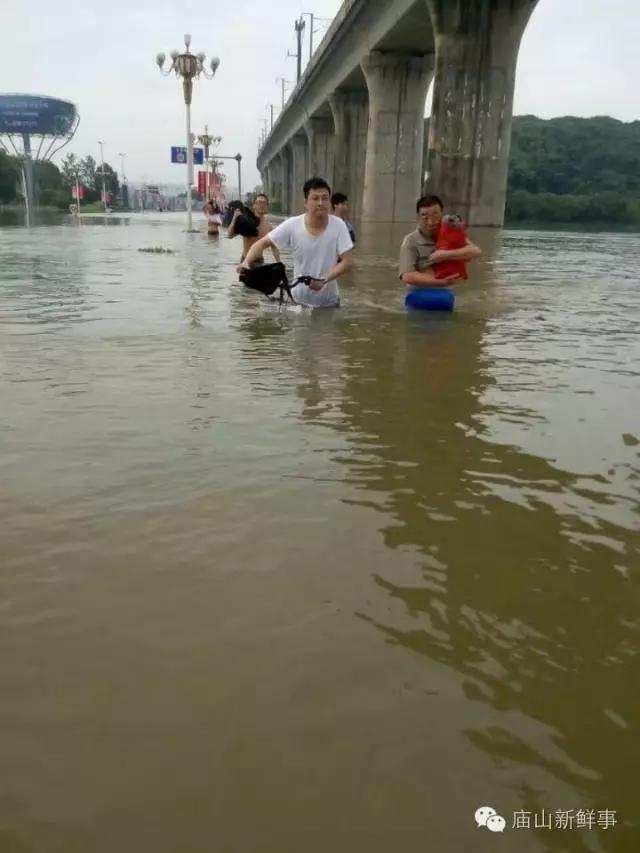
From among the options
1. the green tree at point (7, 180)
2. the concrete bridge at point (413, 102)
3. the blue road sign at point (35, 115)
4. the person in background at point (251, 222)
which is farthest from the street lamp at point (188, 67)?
the blue road sign at point (35, 115)

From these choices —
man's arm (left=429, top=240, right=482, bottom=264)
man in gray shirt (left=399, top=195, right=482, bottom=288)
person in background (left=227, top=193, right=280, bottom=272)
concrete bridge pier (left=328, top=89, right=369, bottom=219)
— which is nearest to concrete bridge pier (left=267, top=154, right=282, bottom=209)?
concrete bridge pier (left=328, top=89, right=369, bottom=219)

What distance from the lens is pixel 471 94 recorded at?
985 inches

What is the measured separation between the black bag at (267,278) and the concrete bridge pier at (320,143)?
2105 inches

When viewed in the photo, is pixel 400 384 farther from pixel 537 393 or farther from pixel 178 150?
pixel 178 150

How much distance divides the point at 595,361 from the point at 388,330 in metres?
2.13

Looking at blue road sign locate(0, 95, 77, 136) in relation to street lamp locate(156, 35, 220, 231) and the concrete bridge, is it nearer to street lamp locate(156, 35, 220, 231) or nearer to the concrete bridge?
the concrete bridge

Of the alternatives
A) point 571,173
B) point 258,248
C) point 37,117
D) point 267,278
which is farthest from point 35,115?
point 258,248

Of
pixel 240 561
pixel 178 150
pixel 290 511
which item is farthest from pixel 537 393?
pixel 178 150

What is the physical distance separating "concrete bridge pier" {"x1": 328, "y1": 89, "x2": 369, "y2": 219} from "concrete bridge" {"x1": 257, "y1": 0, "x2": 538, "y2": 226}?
0.06 meters

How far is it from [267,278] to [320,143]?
5571 centimetres

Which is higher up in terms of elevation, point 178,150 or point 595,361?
point 178,150

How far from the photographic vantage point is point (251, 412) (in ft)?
14.1

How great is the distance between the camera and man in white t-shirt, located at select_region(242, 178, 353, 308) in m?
7.80

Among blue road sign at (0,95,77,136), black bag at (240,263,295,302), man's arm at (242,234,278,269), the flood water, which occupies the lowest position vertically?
the flood water
